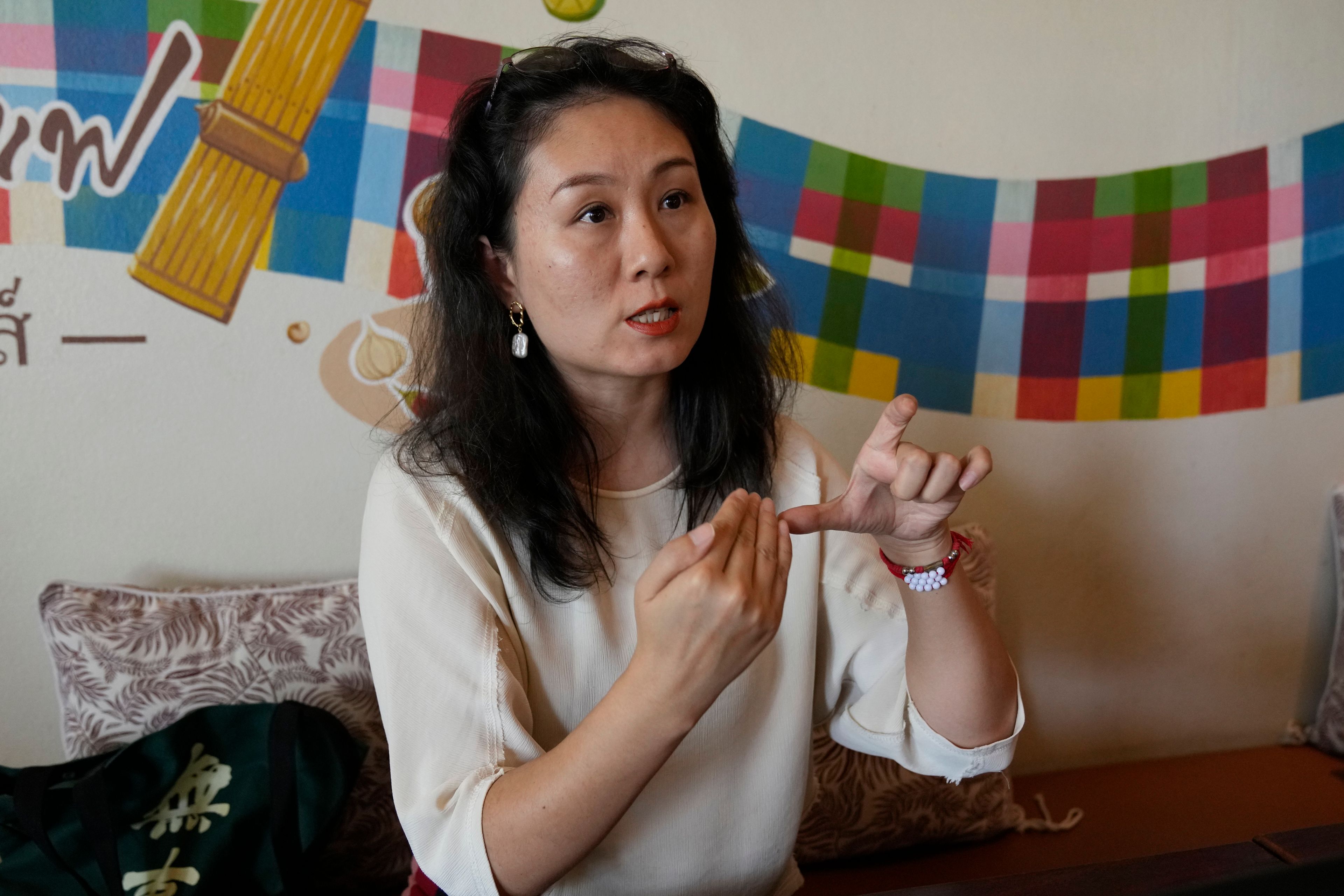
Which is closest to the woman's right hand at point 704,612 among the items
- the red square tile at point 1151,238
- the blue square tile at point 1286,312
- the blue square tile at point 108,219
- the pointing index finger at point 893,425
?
the pointing index finger at point 893,425

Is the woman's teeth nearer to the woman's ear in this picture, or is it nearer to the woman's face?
the woman's face

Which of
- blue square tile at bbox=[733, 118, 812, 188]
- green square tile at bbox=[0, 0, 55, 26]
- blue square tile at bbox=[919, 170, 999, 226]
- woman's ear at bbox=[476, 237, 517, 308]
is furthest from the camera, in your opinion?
blue square tile at bbox=[919, 170, 999, 226]

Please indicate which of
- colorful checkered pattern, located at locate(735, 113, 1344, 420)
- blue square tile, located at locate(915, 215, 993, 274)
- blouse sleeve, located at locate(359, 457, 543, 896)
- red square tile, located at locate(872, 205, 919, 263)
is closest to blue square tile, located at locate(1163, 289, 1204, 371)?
colorful checkered pattern, located at locate(735, 113, 1344, 420)

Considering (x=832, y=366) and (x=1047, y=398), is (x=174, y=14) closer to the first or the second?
(x=832, y=366)

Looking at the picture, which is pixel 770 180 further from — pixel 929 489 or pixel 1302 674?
pixel 1302 674

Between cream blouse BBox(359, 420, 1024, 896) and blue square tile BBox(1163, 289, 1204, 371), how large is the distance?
113cm

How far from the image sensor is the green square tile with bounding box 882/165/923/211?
69.7 inches

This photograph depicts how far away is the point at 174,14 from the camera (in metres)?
1.40

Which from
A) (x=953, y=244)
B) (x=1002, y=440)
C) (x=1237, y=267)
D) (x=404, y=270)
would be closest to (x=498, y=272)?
(x=404, y=270)

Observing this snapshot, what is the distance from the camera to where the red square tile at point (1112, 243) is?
1875 mm

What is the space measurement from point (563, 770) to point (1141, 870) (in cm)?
54

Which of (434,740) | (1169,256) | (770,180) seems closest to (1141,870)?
(434,740)

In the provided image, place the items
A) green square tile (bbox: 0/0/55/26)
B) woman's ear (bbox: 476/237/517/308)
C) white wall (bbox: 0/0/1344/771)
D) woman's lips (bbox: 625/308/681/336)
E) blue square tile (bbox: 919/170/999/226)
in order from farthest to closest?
blue square tile (bbox: 919/170/999/226) → white wall (bbox: 0/0/1344/771) → green square tile (bbox: 0/0/55/26) → woman's ear (bbox: 476/237/517/308) → woman's lips (bbox: 625/308/681/336)

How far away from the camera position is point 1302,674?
2111 millimetres
